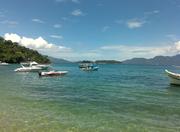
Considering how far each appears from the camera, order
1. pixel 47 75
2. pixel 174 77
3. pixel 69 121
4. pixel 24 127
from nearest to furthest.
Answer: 1. pixel 24 127
2. pixel 69 121
3. pixel 174 77
4. pixel 47 75

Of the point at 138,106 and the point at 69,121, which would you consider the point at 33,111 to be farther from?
the point at 138,106

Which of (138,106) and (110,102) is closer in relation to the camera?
(138,106)

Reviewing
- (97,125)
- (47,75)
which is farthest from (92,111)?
(47,75)

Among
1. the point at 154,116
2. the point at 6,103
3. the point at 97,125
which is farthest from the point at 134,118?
the point at 6,103

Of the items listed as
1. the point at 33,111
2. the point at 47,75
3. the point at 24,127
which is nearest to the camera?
the point at 24,127

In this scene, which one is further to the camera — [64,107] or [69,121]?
[64,107]

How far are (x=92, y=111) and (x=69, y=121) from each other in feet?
11.6

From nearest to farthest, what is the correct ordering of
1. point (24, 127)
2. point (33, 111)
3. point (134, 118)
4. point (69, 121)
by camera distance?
point (24, 127), point (69, 121), point (134, 118), point (33, 111)

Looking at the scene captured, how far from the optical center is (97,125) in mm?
15250

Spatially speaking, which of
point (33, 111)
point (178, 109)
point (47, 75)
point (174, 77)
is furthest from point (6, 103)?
point (47, 75)

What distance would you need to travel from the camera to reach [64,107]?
68.1 ft

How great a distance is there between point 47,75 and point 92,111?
44.6 m

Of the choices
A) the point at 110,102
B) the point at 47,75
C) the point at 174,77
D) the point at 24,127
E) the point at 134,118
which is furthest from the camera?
the point at 47,75

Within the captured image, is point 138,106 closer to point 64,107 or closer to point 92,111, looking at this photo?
point 92,111
